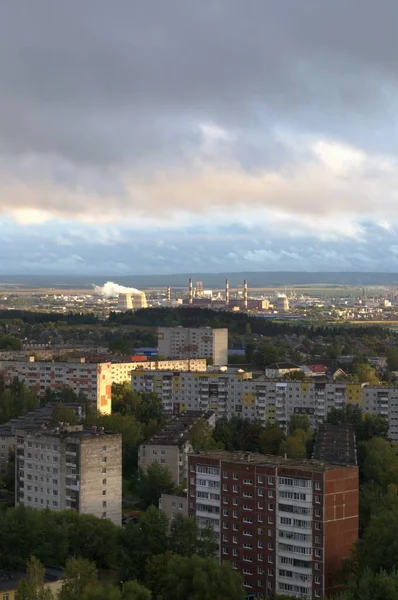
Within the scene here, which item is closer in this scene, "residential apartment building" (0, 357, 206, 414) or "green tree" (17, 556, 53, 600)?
"green tree" (17, 556, 53, 600)

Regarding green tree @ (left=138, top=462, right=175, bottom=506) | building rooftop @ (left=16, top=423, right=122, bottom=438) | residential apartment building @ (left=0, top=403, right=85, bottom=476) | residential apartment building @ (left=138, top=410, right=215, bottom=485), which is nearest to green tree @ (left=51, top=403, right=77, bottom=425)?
residential apartment building @ (left=0, top=403, right=85, bottom=476)

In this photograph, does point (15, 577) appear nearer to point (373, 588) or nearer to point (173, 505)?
point (173, 505)

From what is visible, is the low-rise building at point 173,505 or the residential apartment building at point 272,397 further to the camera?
the residential apartment building at point 272,397

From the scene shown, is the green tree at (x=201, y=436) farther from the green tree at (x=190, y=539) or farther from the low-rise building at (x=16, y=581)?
the low-rise building at (x=16, y=581)

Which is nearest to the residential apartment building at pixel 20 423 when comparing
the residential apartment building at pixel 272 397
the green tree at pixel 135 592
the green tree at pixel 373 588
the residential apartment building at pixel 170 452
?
the residential apartment building at pixel 170 452

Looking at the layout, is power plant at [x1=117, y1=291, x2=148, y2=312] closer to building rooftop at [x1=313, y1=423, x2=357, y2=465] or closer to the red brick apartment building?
building rooftop at [x1=313, y1=423, x2=357, y2=465]

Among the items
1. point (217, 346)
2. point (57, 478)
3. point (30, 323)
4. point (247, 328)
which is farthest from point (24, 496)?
point (30, 323)
